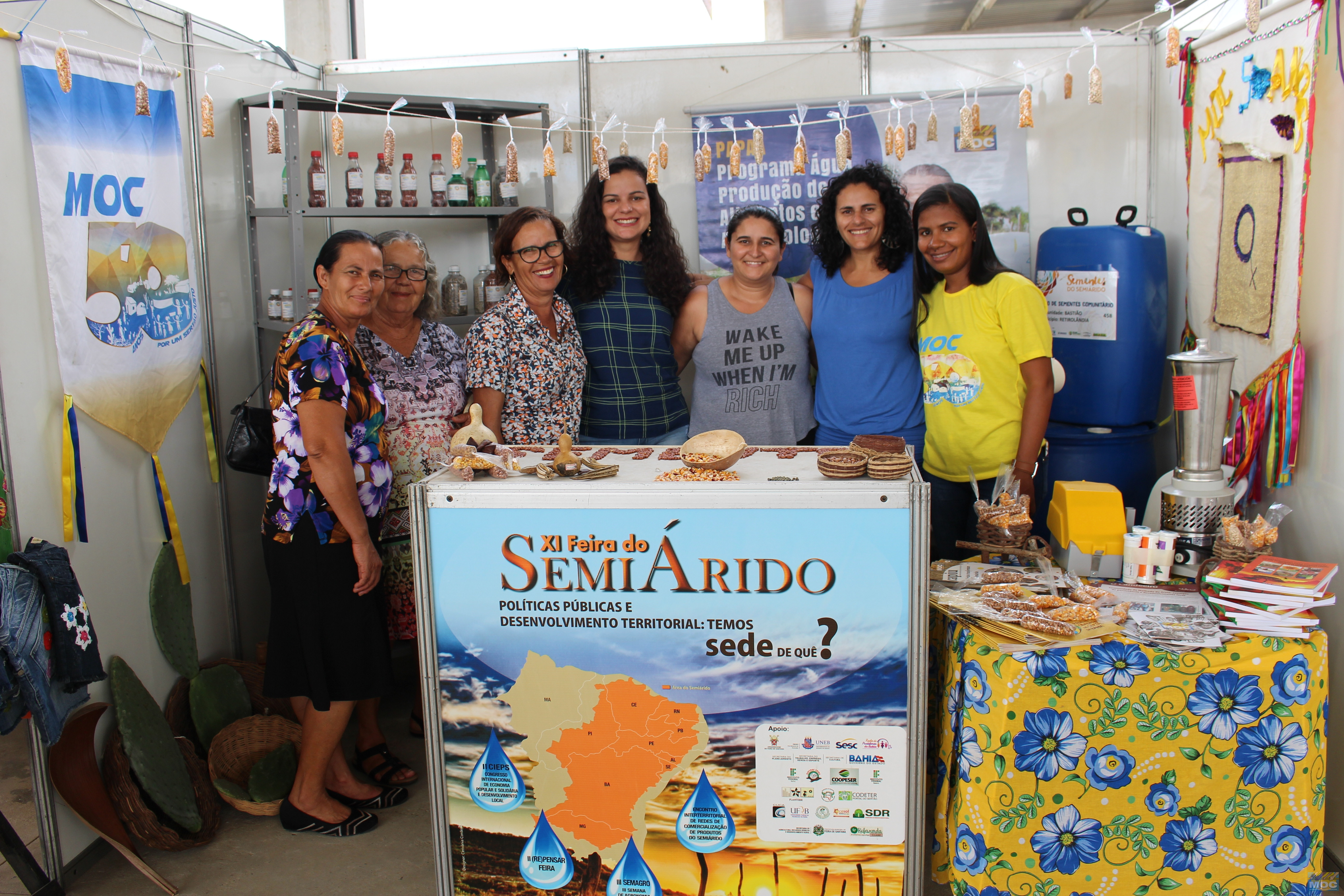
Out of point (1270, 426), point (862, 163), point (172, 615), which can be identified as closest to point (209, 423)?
point (172, 615)

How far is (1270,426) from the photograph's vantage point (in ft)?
7.72

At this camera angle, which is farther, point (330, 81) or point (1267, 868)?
point (330, 81)

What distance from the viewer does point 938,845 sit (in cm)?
202

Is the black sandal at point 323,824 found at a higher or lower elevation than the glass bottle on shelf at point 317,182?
lower

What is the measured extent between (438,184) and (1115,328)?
8.08 ft

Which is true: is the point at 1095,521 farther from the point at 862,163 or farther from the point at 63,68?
the point at 63,68

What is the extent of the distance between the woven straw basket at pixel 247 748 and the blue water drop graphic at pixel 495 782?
976 millimetres

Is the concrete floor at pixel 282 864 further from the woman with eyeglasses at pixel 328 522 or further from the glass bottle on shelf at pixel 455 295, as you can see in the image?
the glass bottle on shelf at pixel 455 295

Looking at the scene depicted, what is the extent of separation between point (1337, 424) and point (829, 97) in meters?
2.04

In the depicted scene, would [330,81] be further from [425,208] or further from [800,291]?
[800,291]

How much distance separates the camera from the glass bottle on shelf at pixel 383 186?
11.2 ft

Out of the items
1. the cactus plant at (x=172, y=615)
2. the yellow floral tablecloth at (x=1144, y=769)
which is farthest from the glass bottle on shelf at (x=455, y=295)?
the yellow floral tablecloth at (x=1144, y=769)

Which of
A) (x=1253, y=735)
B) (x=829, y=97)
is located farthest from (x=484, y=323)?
(x=1253, y=735)

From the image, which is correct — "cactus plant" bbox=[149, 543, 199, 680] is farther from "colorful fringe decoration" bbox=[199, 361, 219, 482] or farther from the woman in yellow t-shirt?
the woman in yellow t-shirt
